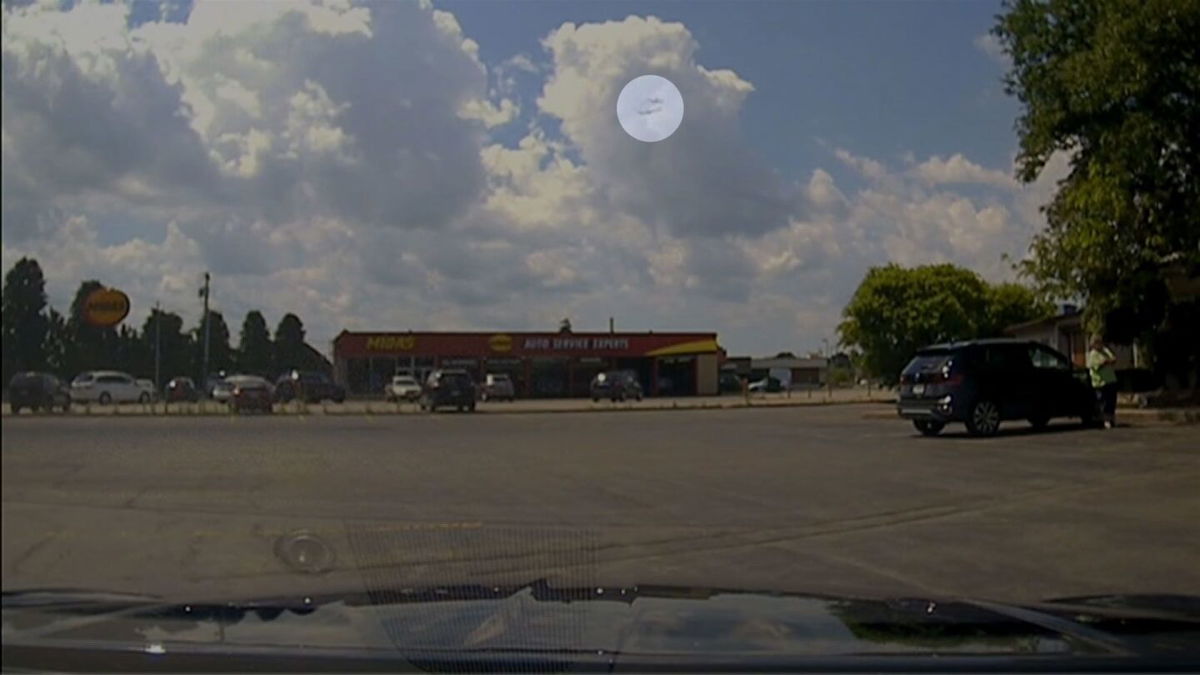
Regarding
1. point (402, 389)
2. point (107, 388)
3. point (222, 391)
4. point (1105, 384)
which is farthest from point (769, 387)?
point (107, 388)

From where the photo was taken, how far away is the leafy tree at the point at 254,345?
597cm

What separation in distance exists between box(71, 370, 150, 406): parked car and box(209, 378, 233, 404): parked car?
0.43 meters

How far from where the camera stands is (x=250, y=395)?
6715 millimetres

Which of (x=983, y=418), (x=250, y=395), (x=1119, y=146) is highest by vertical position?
(x=1119, y=146)

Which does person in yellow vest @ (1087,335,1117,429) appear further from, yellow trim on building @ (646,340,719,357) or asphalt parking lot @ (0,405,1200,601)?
yellow trim on building @ (646,340,719,357)

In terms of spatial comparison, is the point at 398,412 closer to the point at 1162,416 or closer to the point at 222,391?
the point at 222,391

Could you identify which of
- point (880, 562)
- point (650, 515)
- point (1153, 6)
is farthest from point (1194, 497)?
point (1153, 6)

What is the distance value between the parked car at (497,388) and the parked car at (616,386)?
695 mm

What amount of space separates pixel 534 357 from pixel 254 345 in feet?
8.70

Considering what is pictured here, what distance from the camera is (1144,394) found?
17.7m

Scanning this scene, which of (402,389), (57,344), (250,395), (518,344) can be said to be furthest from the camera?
(402,389)

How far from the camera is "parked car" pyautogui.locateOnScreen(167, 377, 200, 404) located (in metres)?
6.04

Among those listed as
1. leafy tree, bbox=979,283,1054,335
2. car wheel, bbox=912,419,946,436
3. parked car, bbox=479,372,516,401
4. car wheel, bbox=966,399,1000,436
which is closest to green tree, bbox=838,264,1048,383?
leafy tree, bbox=979,283,1054,335

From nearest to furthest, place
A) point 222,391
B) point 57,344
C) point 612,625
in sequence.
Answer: point 57,344 < point 612,625 < point 222,391
